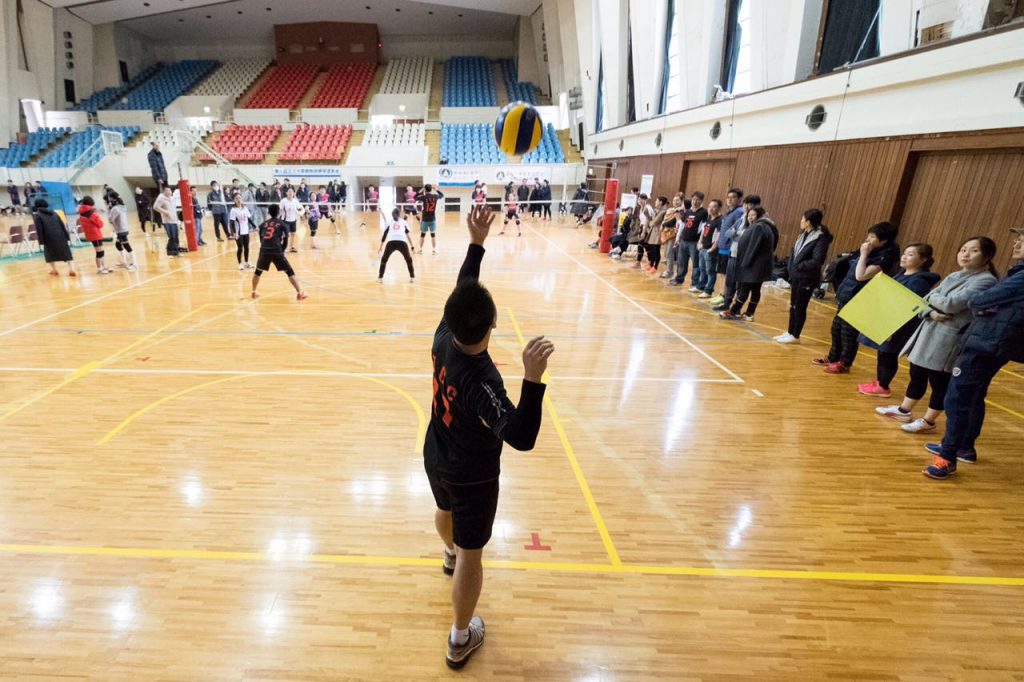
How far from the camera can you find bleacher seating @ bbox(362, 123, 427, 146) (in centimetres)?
2684

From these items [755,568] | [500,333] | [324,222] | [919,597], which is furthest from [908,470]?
[324,222]

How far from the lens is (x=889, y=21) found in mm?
7926

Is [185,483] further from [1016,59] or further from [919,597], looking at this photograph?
[1016,59]

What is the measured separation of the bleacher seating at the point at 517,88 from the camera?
1240 inches

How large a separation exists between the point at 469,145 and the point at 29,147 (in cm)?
2052

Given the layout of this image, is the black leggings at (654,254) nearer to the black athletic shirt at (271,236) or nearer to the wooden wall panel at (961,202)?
the wooden wall panel at (961,202)

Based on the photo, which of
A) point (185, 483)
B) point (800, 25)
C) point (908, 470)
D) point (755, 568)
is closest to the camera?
point (755, 568)

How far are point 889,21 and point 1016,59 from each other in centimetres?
255

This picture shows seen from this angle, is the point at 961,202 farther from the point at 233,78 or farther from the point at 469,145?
the point at 233,78

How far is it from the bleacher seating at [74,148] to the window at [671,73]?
80.5 feet

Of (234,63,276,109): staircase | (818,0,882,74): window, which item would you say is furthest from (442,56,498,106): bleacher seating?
(818,0,882,74): window

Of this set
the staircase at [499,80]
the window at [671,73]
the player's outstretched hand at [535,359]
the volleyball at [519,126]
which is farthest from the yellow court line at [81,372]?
the staircase at [499,80]

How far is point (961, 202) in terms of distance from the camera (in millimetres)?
7055

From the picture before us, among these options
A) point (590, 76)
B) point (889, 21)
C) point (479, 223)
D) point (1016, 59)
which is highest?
point (590, 76)
